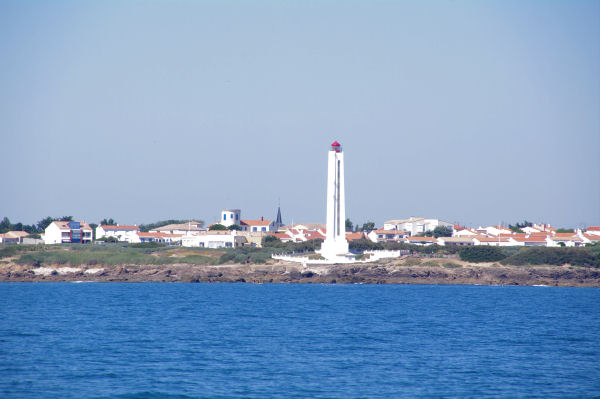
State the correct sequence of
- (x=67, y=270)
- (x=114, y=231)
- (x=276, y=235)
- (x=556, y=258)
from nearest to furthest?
(x=556, y=258) → (x=67, y=270) → (x=276, y=235) → (x=114, y=231)

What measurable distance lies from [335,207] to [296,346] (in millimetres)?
40371

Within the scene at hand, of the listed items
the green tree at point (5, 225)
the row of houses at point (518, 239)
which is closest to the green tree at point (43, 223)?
the green tree at point (5, 225)

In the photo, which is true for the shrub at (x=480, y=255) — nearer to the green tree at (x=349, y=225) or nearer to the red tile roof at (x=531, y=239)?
the red tile roof at (x=531, y=239)

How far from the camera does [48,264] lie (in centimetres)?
6769

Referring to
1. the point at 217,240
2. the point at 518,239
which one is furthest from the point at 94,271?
the point at 518,239

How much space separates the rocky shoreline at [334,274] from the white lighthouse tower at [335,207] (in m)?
2.81

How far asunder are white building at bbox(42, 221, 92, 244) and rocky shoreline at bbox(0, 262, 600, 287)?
23038 millimetres

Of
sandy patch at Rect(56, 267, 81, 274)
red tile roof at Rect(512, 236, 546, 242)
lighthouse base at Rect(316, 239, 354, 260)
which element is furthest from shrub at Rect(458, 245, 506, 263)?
sandy patch at Rect(56, 267, 81, 274)

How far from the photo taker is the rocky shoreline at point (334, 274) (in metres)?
63.6

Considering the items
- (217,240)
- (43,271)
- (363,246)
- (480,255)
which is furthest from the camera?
(217,240)

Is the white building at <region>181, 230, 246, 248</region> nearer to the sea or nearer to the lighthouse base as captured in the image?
the lighthouse base

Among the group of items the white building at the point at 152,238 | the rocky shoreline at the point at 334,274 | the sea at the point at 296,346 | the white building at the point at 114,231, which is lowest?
the sea at the point at 296,346

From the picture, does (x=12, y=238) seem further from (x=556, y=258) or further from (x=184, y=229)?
(x=556, y=258)

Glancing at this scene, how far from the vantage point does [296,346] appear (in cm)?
2780
